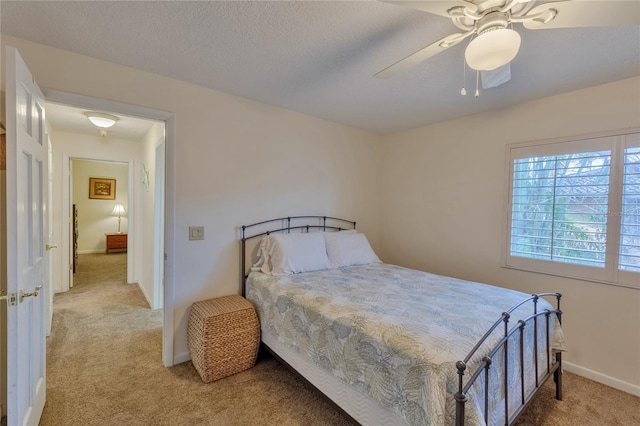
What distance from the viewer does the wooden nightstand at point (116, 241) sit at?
734 centimetres

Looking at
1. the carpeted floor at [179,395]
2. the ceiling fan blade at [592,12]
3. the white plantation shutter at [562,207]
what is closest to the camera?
the ceiling fan blade at [592,12]

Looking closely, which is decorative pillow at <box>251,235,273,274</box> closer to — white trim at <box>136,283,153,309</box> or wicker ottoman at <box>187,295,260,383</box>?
wicker ottoman at <box>187,295,260,383</box>

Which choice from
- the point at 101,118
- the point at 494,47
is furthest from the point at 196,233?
the point at 494,47

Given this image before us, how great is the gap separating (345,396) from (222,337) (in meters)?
1.09

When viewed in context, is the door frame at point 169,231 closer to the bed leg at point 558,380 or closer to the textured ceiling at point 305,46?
the textured ceiling at point 305,46

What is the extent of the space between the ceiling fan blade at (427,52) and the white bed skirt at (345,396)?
1810 mm

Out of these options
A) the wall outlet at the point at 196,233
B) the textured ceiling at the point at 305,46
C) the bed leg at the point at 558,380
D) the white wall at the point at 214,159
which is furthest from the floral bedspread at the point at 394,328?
the textured ceiling at the point at 305,46

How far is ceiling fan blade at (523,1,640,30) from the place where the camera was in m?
1.11

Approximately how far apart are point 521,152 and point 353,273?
197cm

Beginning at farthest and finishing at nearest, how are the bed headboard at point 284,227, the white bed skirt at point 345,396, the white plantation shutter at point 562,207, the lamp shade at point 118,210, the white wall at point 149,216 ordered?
the lamp shade at point 118,210 → the white wall at point 149,216 → the bed headboard at point 284,227 → the white plantation shutter at point 562,207 → the white bed skirt at point 345,396

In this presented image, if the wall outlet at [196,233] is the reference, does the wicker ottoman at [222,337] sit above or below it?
below

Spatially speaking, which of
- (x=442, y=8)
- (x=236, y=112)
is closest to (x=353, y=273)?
(x=236, y=112)

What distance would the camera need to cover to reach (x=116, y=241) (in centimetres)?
741

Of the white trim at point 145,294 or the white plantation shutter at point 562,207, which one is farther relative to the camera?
the white trim at point 145,294
